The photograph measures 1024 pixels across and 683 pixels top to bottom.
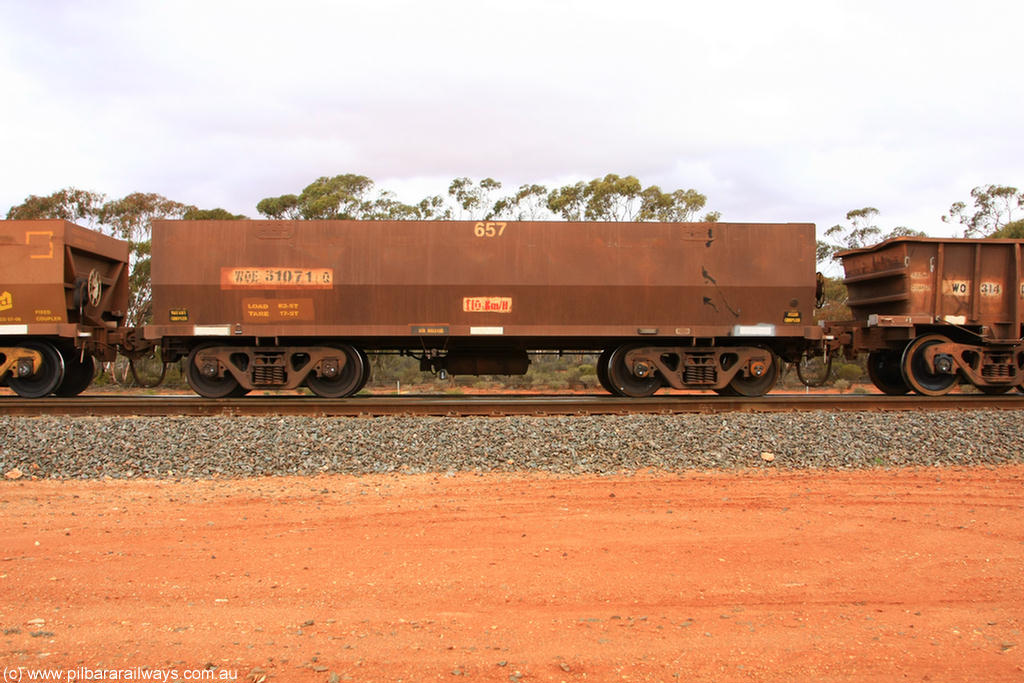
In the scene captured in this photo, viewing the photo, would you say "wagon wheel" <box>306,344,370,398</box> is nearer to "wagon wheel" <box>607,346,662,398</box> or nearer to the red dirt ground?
"wagon wheel" <box>607,346,662,398</box>

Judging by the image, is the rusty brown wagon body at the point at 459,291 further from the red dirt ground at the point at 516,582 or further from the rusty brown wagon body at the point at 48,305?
the red dirt ground at the point at 516,582

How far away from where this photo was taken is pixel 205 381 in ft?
36.4

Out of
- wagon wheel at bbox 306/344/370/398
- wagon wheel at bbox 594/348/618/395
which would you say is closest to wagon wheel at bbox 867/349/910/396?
wagon wheel at bbox 594/348/618/395

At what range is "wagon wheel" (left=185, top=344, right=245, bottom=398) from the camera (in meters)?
11.0

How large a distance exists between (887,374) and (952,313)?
174 cm

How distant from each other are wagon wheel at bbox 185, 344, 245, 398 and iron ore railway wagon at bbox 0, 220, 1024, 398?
0.9 inches

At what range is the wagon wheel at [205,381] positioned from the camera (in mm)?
11023

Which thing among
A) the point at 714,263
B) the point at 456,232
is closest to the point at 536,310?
the point at 456,232

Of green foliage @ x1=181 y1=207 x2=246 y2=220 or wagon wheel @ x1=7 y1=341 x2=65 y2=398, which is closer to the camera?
wagon wheel @ x1=7 y1=341 x2=65 y2=398

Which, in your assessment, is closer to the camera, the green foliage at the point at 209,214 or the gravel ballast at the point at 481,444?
the gravel ballast at the point at 481,444

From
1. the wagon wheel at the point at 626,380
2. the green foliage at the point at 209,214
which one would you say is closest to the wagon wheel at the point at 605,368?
the wagon wheel at the point at 626,380

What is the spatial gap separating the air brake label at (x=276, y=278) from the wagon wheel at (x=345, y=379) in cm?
115

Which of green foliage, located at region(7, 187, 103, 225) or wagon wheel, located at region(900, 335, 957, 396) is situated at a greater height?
green foliage, located at region(7, 187, 103, 225)

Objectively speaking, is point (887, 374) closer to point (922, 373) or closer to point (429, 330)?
point (922, 373)
